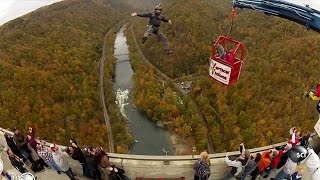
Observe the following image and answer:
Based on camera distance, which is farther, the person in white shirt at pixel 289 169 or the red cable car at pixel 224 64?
the red cable car at pixel 224 64

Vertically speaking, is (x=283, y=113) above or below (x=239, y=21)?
below

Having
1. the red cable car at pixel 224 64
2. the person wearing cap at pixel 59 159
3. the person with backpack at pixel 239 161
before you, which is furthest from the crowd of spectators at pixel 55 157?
the red cable car at pixel 224 64

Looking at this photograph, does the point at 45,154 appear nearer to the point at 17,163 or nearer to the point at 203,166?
the point at 17,163

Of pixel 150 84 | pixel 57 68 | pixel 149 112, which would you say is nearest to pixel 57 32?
pixel 57 68

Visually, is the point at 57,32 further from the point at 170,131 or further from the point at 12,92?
the point at 170,131

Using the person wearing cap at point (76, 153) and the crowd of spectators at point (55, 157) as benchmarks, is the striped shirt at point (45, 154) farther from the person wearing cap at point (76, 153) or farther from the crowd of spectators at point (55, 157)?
the person wearing cap at point (76, 153)

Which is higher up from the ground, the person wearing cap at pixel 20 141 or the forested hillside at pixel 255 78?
the person wearing cap at pixel 20 141
